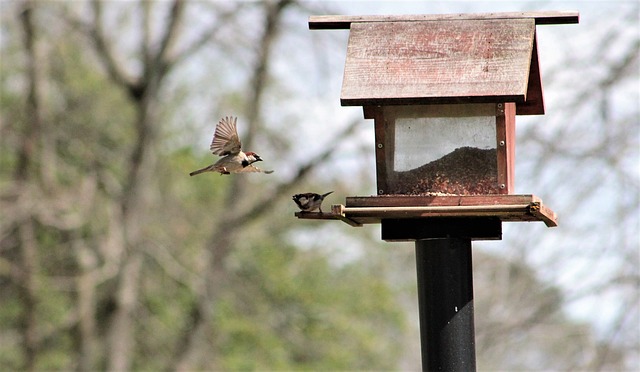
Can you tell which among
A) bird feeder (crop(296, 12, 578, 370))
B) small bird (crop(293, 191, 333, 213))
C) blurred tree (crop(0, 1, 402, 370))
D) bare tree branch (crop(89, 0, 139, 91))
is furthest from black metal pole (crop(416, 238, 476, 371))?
bare tree branch (crop(89, 0, 139, 91))

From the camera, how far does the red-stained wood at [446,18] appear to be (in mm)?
4035

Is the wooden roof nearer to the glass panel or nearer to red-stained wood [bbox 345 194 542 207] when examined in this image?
the glass panel

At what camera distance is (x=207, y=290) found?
13.6 m

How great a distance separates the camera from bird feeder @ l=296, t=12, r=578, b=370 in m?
3.90

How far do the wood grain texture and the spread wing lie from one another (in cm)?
66

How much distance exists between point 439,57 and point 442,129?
0.27m

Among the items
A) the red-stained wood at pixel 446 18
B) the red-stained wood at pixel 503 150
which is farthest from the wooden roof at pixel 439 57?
the red-stained wood at pixel 503 150

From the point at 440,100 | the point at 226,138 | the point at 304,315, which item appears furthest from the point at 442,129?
the point at 304,315

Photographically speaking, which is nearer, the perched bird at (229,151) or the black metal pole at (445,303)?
the black metal pole at (445,303)

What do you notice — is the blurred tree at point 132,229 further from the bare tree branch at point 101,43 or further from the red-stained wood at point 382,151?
the red-stained wood at point 382,151

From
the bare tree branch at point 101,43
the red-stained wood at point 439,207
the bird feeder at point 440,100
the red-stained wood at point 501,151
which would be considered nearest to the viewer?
the red-stained wood at point 439,207

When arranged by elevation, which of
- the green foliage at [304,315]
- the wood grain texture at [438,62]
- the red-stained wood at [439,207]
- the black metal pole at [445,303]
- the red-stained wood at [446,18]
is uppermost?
the red-stained wood at [446,18]

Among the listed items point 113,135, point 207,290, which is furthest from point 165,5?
point 207,290

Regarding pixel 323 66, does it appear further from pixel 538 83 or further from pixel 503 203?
pixel 503 203
